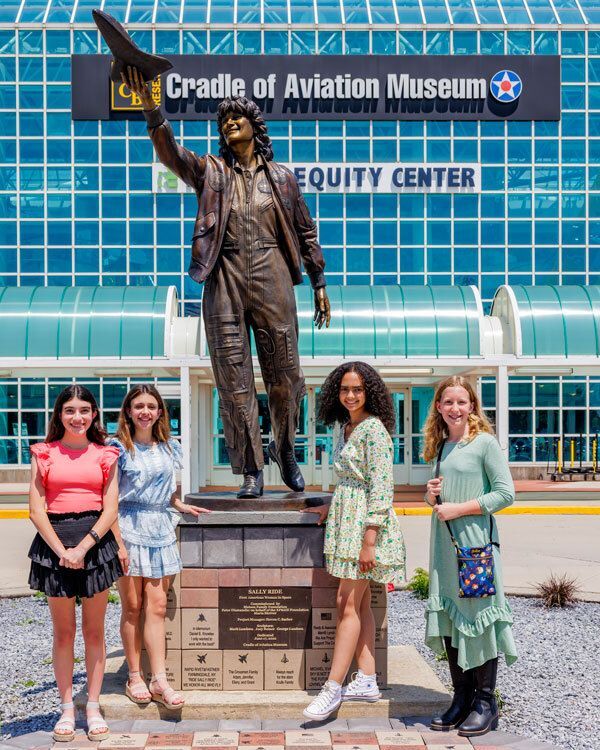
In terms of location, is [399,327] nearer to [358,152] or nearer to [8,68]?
[358,152]

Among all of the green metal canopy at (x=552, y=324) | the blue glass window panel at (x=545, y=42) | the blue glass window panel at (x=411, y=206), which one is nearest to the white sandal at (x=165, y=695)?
the green metal canopy at (x=552, y=324)

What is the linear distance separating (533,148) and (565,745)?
92.2 feet

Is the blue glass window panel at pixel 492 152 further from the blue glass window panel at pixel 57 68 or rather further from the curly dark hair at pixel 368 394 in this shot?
the curly dark hair at pixel 368 394

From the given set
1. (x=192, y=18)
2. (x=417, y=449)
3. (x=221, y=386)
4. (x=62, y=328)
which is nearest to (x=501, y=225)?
(x=417, y=449)

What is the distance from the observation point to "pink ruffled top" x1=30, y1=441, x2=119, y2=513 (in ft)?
14.9

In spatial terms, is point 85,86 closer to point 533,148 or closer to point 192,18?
point 192,18

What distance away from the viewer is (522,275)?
1192 inches

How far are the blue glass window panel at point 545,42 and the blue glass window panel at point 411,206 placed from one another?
251 inches

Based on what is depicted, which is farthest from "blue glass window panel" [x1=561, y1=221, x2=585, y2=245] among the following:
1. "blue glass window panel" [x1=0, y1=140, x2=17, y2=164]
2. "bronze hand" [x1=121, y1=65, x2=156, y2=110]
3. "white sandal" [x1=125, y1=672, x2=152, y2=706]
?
"white sandal" [x1=125, y1=672, x2=152, y2=706]

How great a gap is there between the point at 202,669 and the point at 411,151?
89.4 ft

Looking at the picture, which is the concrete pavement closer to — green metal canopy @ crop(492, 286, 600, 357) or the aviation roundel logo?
green metal canopy @ crop(492, 286, 600, 357)

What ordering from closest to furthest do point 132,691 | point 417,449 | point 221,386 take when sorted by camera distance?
point 132,691, point 221,386, point 417,449

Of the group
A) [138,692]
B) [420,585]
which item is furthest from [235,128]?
[420,585]

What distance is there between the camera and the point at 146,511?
4980 millimetres
